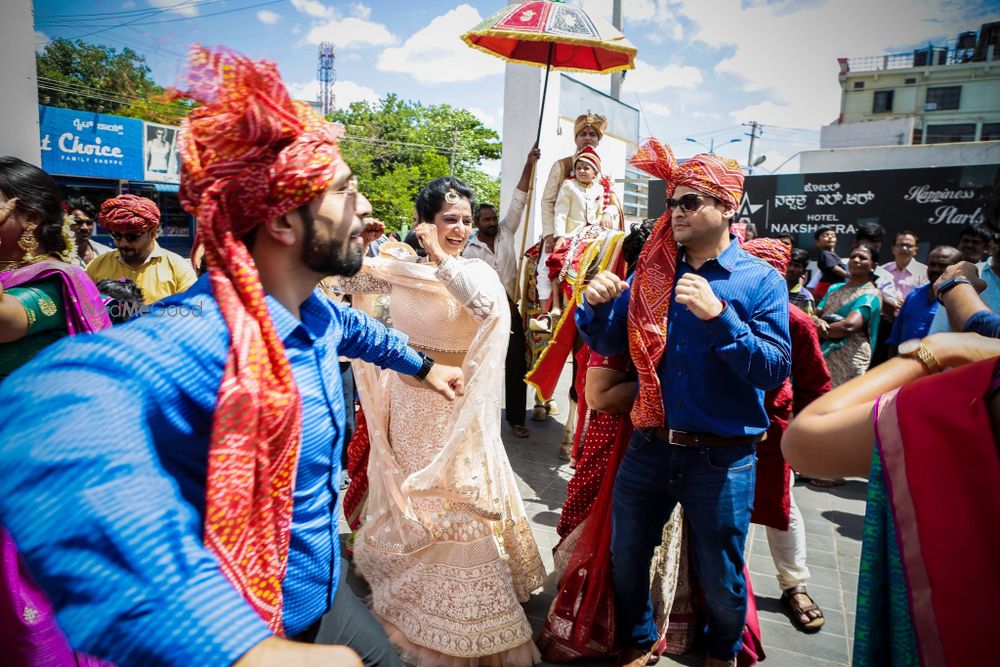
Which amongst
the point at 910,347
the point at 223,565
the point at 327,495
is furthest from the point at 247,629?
the point at 910,347

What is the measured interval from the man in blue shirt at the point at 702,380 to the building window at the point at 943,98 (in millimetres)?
60306

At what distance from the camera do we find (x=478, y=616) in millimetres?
2756

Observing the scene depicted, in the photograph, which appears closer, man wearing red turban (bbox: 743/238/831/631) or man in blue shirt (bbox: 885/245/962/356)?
man wearing red turban (bbox: 743/238/831/631)

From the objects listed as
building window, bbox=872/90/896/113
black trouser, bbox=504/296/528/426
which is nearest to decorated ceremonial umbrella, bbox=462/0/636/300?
black trouser, bbox=504/296/528/426

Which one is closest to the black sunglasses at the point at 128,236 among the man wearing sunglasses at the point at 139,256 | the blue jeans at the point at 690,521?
the man wearing sunglasses at the point at 139,256

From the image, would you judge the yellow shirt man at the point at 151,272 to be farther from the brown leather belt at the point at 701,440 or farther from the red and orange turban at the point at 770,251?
the red and orange turban at the point at 770,251

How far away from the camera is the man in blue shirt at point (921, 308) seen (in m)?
4.58

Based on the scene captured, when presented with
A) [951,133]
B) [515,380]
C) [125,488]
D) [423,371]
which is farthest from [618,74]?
[951,133]

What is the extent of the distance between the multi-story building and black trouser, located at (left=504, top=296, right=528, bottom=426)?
35.2 meters

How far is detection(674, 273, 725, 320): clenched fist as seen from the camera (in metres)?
2.15

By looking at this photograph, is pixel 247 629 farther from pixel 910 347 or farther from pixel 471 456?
pixel 471 456

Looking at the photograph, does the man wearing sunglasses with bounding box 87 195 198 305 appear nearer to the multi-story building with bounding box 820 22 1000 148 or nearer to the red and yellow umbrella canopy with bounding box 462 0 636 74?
the red and yellow umbrella canopy with bounding box 462 0 636 74

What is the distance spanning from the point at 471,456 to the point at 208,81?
200cm

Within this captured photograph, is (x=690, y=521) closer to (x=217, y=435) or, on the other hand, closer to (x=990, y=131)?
(x=217, y=435)
